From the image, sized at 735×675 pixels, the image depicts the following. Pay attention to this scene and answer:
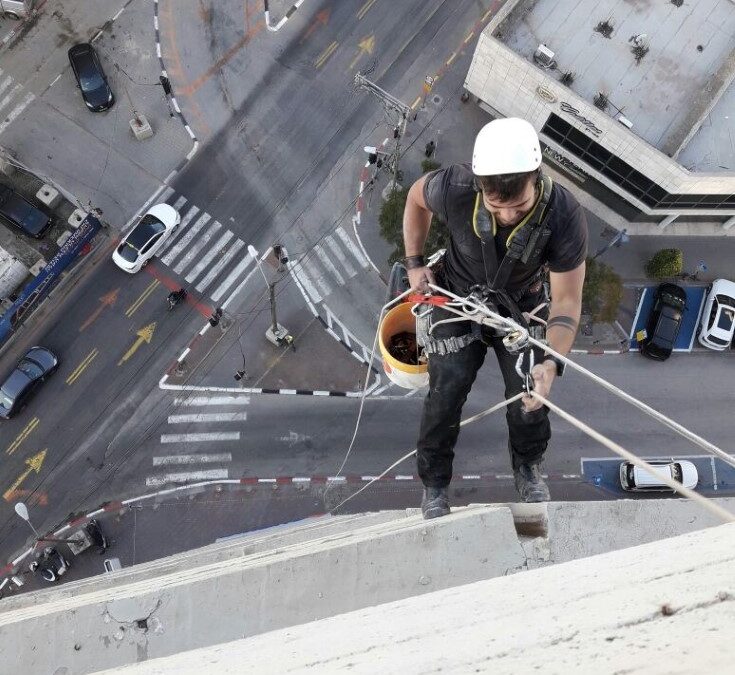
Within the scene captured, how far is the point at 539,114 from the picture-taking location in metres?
20.0

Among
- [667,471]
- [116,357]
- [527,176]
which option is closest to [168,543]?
[116,357]

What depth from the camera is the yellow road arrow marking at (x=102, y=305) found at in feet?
74.5

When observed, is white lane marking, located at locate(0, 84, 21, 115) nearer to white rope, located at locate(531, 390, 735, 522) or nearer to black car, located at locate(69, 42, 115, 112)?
black car, located at locate(69, 42, 115, 112)

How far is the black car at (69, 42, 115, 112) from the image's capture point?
2347 cm

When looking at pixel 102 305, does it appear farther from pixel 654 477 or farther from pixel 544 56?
pixel 654 477

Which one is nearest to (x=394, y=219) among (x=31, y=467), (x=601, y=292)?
(x=601, y=292)

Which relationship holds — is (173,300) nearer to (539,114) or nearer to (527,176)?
(539,114)

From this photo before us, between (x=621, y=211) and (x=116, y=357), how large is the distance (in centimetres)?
1967

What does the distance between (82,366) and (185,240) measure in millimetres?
6049

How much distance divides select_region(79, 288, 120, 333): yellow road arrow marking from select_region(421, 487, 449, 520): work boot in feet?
56.8

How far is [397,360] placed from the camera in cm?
901

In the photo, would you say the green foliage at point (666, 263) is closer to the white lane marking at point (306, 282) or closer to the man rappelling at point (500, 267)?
the white lane marking at point (306, 282)

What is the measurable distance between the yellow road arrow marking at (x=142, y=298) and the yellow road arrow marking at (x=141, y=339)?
2.68 ft

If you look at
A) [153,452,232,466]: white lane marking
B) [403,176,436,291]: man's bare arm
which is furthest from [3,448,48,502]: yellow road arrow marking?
[403,176,436,291]: man's bare arm
